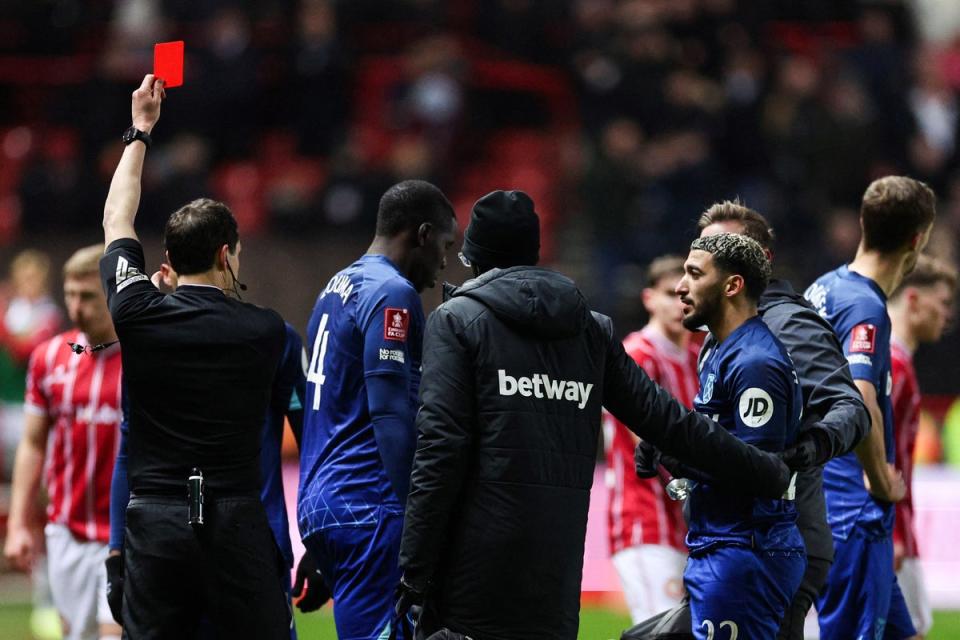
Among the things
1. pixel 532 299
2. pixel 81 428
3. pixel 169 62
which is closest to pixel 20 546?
pixel 81 428

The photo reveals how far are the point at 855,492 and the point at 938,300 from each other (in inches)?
63.1

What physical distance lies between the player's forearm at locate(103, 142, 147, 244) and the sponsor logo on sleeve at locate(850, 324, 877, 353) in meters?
2.90

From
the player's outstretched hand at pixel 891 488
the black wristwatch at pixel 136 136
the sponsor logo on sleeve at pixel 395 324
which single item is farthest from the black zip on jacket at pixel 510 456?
the player's outstretched hand at pixel 891 488

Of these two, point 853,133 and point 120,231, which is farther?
point 853,133

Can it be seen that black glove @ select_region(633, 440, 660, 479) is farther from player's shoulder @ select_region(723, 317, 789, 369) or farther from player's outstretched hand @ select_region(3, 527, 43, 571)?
player's outstretched hand @ select_region(3, 527, 43, 571)

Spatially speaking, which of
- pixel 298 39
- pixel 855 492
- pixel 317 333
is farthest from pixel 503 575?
pixel 298 39

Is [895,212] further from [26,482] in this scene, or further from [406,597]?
[26,482]

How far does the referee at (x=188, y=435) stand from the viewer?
16.7 feet

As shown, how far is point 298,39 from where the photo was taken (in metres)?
16.8

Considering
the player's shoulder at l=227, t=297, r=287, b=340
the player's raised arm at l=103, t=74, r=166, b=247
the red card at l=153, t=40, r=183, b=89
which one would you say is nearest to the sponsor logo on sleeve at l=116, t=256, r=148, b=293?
the player's raised arm at l=103, t=74, r=166, b=247

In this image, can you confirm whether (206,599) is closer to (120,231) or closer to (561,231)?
(120,231)

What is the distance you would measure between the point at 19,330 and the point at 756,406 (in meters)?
10.7

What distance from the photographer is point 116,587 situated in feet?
18.2

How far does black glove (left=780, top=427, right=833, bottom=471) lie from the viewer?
4.95 metres
